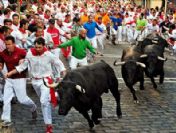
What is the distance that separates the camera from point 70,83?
29.4 ft

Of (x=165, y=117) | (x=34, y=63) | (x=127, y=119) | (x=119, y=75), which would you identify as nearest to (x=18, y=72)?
(x=34, y=63)

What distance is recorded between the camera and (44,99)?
30.2 ft

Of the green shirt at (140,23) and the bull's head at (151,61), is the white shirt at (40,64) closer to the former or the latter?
the bull's head at (151,61)

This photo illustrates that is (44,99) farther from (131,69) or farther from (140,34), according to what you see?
(140,34)

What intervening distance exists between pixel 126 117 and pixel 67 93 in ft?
7.92

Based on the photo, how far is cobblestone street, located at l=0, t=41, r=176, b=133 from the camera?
32.0 ft

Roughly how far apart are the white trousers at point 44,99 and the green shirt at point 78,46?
11.0 ft

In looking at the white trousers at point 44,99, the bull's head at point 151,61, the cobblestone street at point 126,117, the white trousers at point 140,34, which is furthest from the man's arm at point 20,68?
the white trousers at point 140,34

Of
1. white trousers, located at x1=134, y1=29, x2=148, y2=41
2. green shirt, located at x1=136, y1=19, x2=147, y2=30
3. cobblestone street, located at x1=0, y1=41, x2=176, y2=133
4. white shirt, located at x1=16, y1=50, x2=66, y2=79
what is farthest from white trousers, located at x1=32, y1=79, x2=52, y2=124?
green shirt, located at x1=136, y1=19, x2=147, y2=30

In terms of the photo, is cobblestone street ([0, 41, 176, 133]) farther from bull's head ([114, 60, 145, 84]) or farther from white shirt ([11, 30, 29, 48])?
white shirt ([11, 30, 29, 48])

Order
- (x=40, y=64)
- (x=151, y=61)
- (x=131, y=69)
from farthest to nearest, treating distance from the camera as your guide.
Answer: (x=151, y=61), (x=131, y=69), (x=40, y=64)

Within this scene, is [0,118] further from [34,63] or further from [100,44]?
[100,44]

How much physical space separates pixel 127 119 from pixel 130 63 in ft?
8.41

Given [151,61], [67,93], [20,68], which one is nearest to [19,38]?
[20,68]
